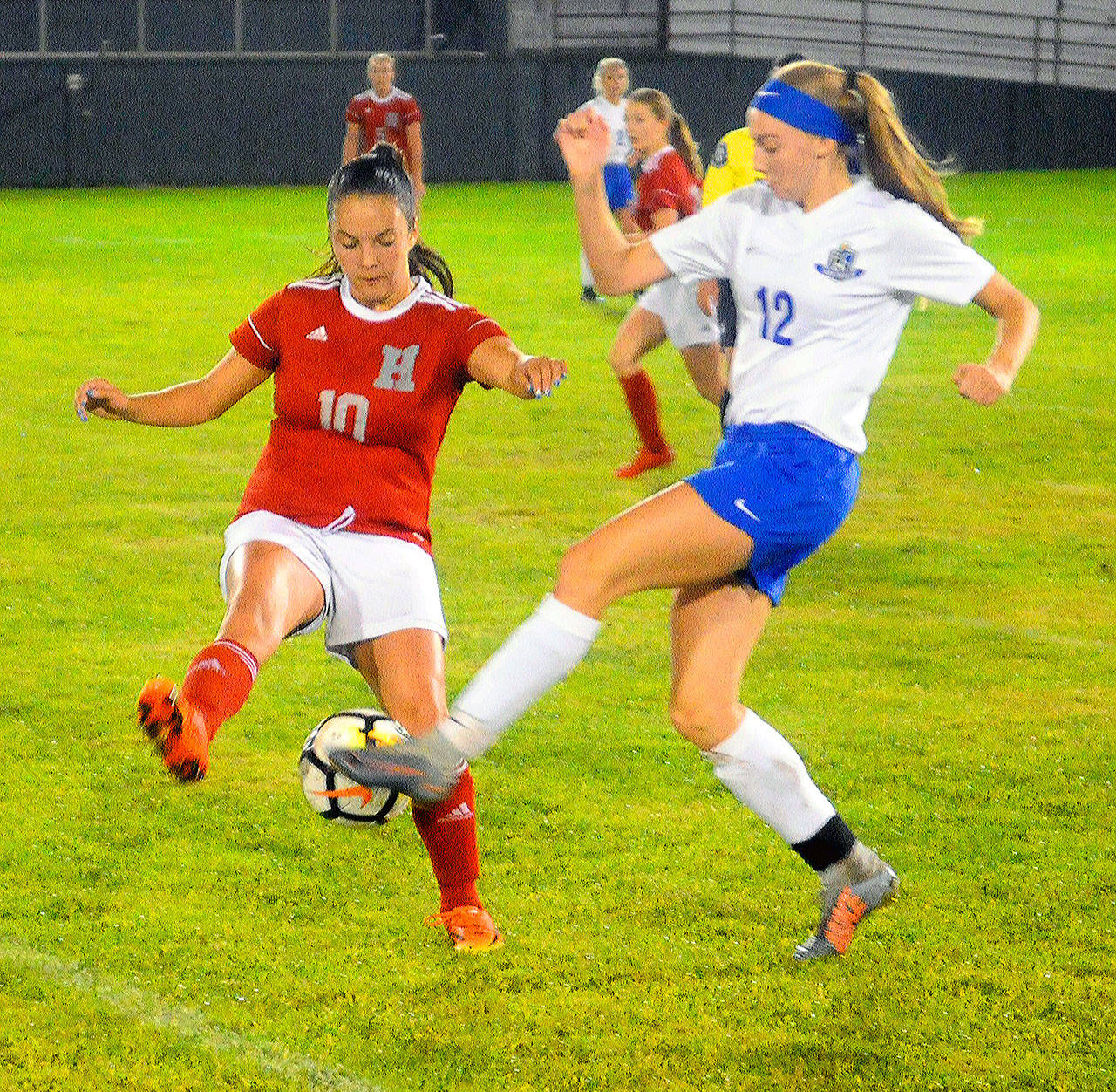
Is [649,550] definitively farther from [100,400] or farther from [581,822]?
[100,400]

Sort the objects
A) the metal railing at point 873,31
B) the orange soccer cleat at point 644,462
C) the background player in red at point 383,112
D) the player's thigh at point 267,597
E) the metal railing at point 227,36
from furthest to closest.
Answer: the metal railing at point 873,31, the metal railing at point 227,36, the background player in red at point 383,112, the orange soccer cleat at point 644,462, the player's thigh at point 267,597

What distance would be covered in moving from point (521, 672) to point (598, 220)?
1158 millimetres

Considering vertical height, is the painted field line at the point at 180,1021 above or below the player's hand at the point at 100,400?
below

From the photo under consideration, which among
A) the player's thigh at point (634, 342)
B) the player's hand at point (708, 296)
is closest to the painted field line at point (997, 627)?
the player's hand at point (708, 296)

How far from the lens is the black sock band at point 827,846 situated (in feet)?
13.9

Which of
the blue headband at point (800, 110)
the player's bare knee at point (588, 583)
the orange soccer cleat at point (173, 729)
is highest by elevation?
the blue headband at point (800, 110)

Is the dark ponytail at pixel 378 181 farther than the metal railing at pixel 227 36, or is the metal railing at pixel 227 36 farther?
the metal railing at pixel 227 36

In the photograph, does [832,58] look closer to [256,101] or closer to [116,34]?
[256,101]

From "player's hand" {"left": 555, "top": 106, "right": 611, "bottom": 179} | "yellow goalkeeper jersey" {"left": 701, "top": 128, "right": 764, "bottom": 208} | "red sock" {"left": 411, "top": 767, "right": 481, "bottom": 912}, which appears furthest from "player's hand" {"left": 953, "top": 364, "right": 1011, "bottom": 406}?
"yellow goalkeeper jersey" {"left": 701, "top": 128, "right": 764, "bottom": 208}

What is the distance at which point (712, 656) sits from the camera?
4.14m

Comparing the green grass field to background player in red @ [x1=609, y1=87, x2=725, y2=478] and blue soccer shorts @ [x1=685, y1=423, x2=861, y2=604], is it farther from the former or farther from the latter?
blue soccer shorts @ [x1=685, y1=423, x2=861, y2=604]

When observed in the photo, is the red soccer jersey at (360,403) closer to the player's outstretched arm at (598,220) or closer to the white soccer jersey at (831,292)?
the player's outstretched arm at (598,220)

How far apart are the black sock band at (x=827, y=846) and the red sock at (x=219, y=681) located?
1.34 metres

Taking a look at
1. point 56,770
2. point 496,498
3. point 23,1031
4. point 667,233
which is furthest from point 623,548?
point 496,498
